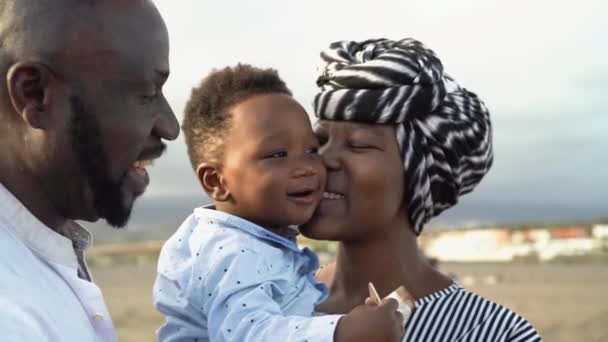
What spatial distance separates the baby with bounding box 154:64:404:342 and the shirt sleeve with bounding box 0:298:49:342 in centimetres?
91

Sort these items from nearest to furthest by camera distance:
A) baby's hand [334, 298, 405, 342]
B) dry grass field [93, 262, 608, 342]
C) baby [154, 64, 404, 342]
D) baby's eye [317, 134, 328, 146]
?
baby's hand [334, 298, 405, 342], baby [154, 64, 404, 342], baby's eye [317, 134, 328, 146], dry grass field [93, 262, 608, 342]

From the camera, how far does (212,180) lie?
11.8 feet

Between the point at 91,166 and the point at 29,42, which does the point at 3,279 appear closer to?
the point at 91,166

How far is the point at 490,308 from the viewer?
11.6 feet

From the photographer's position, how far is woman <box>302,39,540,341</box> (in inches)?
139

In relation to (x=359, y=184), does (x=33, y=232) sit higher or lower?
higher

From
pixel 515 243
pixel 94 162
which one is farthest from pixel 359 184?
pixel 515 243

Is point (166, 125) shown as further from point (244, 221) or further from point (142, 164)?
point (244, 221)

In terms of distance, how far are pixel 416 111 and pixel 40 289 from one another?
173 centimetres

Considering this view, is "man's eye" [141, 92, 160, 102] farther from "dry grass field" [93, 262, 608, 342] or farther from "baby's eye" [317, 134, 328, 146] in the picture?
"dry grass field" [93, 262, 608, 342]

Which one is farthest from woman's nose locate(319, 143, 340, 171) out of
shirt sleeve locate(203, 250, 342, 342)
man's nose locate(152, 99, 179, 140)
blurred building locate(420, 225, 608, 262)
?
blurred building locate(420, 225, 608, 262)

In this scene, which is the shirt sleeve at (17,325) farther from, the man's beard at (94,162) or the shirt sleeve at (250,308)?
the shirt sleeve at (250,308)

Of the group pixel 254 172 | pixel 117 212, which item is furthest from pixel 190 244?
pixel 117 212

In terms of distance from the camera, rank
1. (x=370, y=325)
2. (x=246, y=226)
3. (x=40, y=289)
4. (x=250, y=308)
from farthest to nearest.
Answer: (x=246, y=226)
(x=250, y=308)
(x=370, y=325)
(x=40, y=289)
